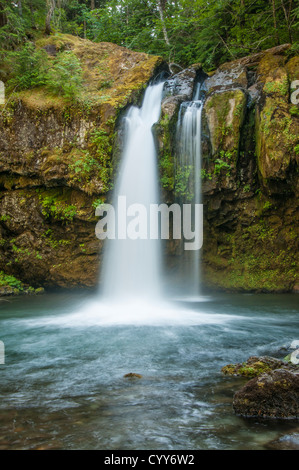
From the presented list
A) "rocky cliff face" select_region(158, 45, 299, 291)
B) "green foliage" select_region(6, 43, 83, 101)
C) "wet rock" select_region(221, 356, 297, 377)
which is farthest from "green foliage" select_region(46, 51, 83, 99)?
"wet rock" select_region(221, 356, 297, 377)

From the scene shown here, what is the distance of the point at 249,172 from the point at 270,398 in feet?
26.4

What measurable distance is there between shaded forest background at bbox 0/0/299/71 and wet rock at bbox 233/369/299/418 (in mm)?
9694

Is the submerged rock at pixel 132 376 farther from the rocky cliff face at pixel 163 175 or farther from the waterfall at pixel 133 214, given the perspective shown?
the rocky cliff face at pixel 163 175

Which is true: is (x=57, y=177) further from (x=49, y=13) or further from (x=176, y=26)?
(x=176, y=26)

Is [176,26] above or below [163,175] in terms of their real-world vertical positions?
above

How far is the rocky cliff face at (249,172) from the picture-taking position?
952 cm

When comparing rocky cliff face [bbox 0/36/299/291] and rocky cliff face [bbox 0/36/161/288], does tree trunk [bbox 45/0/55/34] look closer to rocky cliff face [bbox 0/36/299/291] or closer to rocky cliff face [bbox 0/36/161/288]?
rocky cliff face [bbox 0/36/299/291]

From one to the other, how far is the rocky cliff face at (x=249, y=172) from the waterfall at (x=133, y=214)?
0.48m

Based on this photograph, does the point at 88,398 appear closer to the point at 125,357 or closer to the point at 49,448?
the point at 49,448

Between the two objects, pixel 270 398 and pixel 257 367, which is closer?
pixel 270 398

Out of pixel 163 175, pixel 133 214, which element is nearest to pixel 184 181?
pixel 163 175

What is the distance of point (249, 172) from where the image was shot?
10.4m

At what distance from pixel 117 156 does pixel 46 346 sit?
20.2 feet

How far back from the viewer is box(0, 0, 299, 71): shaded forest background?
12305 mm
